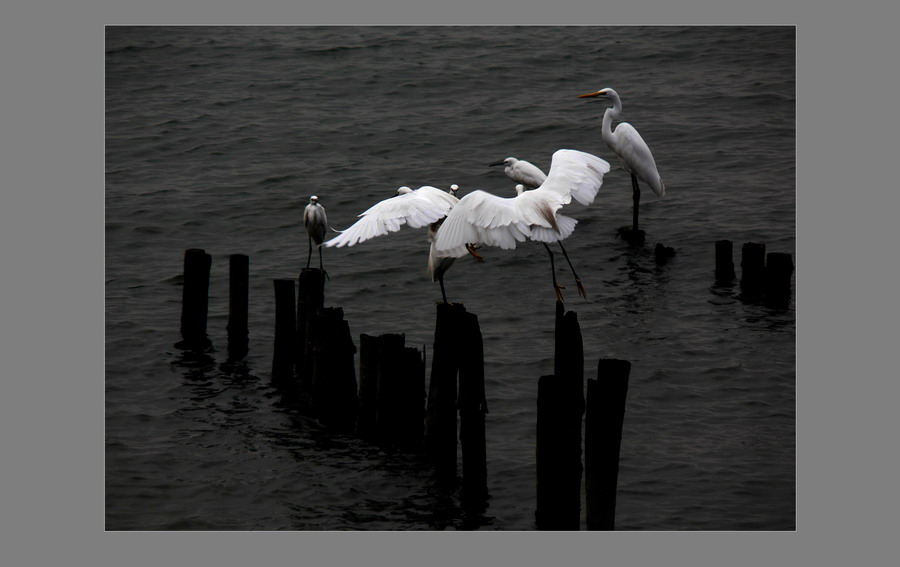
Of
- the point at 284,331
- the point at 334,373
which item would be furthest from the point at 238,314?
the point at 334,373

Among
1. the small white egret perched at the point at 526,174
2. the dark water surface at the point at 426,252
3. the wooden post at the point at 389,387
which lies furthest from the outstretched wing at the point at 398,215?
the small white egret perched at the point at 526,174

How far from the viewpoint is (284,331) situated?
40.2 feet

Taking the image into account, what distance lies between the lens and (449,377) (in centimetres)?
991

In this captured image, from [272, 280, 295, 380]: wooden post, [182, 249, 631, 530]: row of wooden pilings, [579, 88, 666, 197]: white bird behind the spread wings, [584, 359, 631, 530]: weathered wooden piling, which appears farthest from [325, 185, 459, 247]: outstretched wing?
[579, 88, 666, 197]: white bird behind the spread wings

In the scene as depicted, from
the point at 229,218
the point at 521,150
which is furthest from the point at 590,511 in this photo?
the point at 521,150

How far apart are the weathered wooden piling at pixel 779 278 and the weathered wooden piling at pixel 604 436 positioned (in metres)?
6.35

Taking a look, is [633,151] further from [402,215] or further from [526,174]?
[402,215]

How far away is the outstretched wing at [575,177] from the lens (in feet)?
35.9

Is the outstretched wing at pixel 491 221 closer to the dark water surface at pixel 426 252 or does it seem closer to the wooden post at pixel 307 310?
the wooden post at pixel 307 310

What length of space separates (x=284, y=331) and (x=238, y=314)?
988 mm

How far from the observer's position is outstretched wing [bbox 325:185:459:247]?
416 inches

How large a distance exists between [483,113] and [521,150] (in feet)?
7.93

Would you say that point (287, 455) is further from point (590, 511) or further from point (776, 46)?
point (776, 46)

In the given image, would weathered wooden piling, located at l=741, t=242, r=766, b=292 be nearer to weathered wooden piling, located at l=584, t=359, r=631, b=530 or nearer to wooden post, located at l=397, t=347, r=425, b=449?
wooden post, located at l=397, t=347, r=425, b=449
